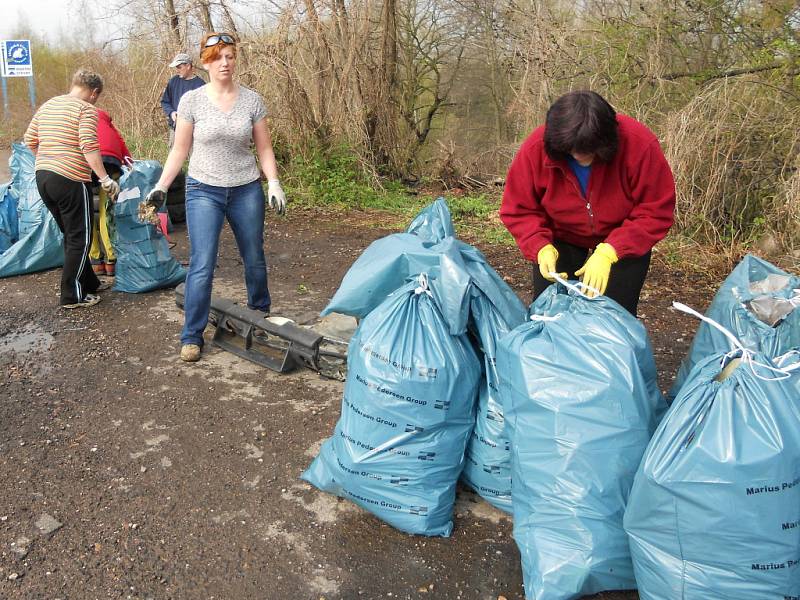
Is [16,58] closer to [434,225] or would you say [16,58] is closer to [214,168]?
[214,168]

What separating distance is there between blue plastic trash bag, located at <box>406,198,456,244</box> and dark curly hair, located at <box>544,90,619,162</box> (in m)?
0.65

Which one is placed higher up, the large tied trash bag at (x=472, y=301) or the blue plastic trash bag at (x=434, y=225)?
the blue plastic trash bag at (x=434, y=225)

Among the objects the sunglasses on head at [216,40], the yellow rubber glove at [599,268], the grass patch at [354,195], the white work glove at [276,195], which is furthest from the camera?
the grass patch at [354,195]

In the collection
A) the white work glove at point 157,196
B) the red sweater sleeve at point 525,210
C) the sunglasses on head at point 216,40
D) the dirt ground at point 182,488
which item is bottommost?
the dirt ground at point 182,488

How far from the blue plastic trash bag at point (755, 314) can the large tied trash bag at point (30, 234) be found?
4.82 metres

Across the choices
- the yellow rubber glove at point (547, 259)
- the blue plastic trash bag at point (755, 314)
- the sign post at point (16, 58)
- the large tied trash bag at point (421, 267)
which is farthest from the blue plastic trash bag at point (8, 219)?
the sign post at point (16, 58)

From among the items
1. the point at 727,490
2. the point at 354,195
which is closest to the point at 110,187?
the point at 354,195

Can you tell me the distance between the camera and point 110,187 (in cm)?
474

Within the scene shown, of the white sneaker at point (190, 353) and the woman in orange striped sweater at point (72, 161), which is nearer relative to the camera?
the white sneaker at point (190, 353)

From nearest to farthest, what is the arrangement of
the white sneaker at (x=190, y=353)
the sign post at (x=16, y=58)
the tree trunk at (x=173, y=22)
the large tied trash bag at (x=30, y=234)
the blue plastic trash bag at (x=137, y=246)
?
the white sneaker at (x=190, y=353), the blue plastic trash bag at (x=137, y=246), the large tied trash bag at (x=30, y=234), the tree trunk at (x=173, y=22), the sign post at (x=16, y=58)

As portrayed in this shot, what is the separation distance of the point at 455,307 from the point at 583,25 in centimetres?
576

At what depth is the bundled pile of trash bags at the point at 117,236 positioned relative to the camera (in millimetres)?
4965

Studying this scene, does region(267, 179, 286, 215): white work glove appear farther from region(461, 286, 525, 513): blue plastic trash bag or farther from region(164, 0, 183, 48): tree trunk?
region(164, 0, 183, 48): tree trunk

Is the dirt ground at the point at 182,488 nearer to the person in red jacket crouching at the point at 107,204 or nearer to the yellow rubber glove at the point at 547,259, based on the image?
the person in red jacket crouching at the point at 107,204
